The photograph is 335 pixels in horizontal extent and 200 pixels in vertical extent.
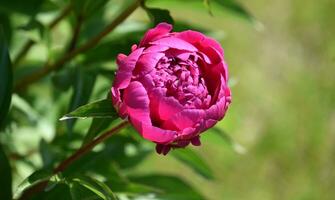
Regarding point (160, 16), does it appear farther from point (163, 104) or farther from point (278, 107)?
point (278, 107)

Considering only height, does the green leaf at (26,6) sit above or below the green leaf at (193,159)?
above

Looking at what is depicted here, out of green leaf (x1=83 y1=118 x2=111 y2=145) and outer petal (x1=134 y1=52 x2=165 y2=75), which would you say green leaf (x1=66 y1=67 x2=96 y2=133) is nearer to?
green leaf (x1=83 y1=118 x2=111 y2=145)

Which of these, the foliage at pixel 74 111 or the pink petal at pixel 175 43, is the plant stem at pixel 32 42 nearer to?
the foliage at pixel 74 111

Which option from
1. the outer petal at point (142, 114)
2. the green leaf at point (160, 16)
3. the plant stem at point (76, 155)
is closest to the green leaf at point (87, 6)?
the green leaf at point (160, 16)

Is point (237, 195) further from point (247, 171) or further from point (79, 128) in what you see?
point (79, 128)

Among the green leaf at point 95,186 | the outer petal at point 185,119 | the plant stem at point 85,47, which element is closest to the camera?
the outer petal at point 185,119

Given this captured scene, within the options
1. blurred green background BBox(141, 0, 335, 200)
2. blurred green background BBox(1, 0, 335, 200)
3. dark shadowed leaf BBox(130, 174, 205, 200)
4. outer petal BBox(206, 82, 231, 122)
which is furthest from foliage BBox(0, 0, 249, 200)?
blurred green background BBox(141, 0, 335, 200)
